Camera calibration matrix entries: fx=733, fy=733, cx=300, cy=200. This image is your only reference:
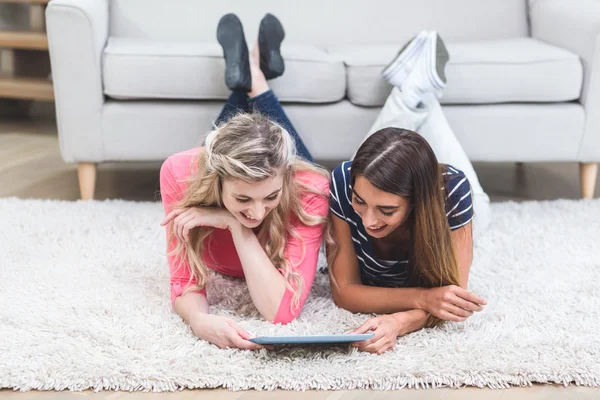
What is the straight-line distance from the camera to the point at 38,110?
3.68m

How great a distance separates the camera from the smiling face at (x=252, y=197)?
4.49ft

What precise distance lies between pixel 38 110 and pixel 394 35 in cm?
189

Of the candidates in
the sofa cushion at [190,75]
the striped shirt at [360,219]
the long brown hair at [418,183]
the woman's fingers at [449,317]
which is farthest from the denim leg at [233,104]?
the woman's fingers at [449,317]

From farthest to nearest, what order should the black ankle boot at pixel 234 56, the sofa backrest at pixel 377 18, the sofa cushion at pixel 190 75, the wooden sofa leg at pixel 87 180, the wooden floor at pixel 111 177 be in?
the sofa backrest at pixel 377 18 → the wooden floor at pixel 111 177 → the wooden sofa leg at pixel 87 180 → the sofa cushion at pixel 190 75 → the black ankle boot at pixel 234 56

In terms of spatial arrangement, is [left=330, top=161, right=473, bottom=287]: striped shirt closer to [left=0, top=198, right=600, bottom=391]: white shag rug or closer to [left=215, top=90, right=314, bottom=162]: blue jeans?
[left=0, top=198, right=600, bottom=391]: white shag rug

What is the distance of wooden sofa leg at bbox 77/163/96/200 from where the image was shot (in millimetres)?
2326

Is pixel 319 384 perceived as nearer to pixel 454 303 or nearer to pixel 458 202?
pixel 454 303

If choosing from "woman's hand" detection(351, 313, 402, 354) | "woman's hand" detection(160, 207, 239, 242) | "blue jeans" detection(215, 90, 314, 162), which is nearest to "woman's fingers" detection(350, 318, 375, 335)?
"woman's hand" detection(351, 313, 402, 354)

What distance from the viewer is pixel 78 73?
2207 mm

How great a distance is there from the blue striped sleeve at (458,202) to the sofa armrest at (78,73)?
124 centimetres

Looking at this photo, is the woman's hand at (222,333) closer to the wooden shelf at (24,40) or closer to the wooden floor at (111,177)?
the wooden floor at (111,177)

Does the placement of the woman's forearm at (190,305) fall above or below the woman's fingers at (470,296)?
below

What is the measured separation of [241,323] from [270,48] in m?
1.00

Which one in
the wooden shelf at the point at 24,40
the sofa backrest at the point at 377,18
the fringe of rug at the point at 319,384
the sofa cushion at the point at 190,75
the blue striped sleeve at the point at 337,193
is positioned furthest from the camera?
the wooden shelf at the point at 24,40
